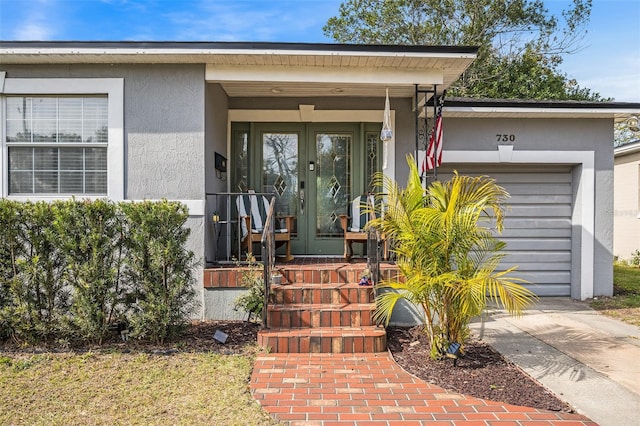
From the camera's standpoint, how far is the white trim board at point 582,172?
690cm

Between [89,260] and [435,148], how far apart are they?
4168 mm

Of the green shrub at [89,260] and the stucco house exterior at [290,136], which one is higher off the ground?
the stucco house exterior at [290,136]

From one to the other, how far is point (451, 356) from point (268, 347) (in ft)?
5.59

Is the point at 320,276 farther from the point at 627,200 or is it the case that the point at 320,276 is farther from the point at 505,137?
the point at 627,200

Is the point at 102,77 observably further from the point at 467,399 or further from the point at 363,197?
the point at 467,399

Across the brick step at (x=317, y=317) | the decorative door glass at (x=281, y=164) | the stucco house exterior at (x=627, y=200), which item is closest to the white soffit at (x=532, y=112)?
the decorative door glass at (x=281, y=164)

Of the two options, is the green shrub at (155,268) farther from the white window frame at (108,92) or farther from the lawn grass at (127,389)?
the white window frame at (108,92)

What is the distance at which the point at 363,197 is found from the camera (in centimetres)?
662

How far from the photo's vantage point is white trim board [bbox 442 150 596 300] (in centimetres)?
690

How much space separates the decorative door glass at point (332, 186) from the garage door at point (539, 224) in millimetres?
1907

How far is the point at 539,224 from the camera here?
23.7 feet

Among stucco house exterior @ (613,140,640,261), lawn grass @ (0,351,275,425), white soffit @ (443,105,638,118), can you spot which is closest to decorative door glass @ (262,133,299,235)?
white soffit @ (443,105,638,118)

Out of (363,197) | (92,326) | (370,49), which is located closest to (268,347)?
(92,326)

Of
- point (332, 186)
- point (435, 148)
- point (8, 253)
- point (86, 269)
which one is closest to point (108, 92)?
point (8, 253)
